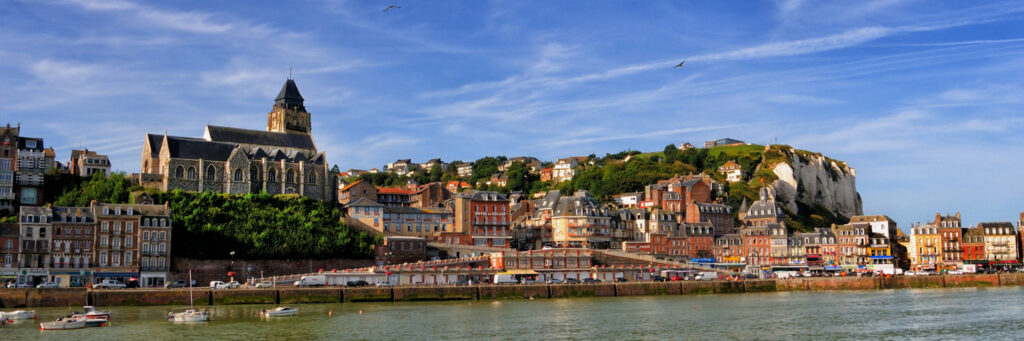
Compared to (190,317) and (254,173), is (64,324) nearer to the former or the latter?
(190,317)

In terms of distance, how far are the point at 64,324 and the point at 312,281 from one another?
2239 cm

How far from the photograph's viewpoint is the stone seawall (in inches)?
2463

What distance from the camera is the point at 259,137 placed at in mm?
100250

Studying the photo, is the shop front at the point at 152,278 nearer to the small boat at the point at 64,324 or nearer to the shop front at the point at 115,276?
the shop front at the point at 115,276

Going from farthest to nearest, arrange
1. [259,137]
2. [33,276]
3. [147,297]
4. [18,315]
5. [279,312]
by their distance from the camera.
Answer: [259,137] < [33,276] < [147,297] < [279,312] < [18,315]

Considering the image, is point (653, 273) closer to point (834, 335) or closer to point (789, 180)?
point (834, 335)

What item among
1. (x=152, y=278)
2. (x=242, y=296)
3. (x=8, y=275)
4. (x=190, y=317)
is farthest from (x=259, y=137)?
(x=190, y=317)

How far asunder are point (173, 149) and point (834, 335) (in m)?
64.0

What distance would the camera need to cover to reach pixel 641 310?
6062 centimetres

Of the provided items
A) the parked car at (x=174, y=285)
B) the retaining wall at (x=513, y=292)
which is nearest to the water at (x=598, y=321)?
the retaining wall at (x=513, y=292)

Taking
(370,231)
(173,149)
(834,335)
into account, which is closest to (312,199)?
(370,231)

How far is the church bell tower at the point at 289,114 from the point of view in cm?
11019

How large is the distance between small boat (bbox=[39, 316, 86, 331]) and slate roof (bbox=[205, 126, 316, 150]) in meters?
48.7

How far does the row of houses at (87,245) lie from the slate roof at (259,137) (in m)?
21.5
